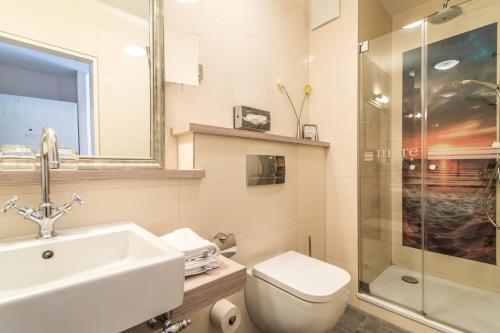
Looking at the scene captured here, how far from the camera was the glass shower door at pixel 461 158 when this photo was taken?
1644 mm

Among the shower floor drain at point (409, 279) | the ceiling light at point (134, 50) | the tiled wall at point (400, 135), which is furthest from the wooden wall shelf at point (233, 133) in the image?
the shower floor drain at point (409, 279)

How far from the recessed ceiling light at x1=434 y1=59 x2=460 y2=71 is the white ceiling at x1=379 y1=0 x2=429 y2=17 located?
0.66m

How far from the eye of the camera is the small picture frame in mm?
1841

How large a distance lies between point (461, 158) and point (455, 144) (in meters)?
0.11

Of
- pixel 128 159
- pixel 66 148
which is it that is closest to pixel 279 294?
pixel 128 159

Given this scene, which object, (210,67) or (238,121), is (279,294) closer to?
(238,121)

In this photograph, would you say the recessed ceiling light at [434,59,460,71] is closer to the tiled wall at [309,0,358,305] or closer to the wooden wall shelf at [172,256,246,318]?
the tiled wall at [309,0,358,305]

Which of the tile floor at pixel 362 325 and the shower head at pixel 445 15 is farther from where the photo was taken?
the shower head at pixel 445 15

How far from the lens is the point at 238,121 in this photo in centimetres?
142

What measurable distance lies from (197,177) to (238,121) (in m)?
0.46

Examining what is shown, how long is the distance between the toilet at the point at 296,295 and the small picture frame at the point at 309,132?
0.89 m

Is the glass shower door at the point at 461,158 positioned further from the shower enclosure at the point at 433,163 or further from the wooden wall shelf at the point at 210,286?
the wooden wall shelf at the point at 210,286

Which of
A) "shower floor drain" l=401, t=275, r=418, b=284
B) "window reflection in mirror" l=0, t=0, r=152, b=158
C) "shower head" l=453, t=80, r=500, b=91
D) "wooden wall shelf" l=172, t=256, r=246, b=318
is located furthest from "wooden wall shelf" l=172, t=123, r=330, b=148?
"shower floor drain" l=401, t=275, r=418, b=284

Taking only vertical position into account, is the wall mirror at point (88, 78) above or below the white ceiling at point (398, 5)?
below
